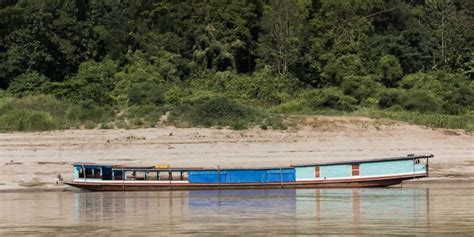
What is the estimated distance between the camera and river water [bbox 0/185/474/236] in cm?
2300

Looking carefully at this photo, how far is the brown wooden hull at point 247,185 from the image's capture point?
35.1 meters

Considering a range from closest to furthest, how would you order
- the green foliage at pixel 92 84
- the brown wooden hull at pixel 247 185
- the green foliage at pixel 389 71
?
1. the brown wooden hull at pixel 247 185
2. the green foliage at pixel 92 84
3. the green foliage at pixel 389 71

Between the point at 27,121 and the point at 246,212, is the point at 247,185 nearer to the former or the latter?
the point at 246,212

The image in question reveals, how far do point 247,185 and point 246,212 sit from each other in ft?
27.1

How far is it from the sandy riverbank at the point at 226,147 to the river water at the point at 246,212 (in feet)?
8.64

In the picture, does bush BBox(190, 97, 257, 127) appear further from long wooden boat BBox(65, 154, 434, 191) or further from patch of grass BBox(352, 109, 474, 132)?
long wooden boat BBox(65, 154, 434, 191)

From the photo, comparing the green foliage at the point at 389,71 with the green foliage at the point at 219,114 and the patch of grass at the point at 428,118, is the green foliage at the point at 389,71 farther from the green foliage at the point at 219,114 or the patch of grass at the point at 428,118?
the green foliage at the point at 219,114

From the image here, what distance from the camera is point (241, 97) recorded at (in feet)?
171

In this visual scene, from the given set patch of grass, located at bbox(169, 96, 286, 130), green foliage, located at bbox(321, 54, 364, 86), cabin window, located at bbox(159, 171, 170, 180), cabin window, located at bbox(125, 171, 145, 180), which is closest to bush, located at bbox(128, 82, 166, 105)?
patch of grass, located at bbox(169, 96, 286, 130)

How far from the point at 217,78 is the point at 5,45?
44.0 feet

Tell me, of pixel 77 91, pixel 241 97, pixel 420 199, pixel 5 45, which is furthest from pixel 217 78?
pixel 420 199

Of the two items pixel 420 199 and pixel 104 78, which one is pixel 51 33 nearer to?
pixel 104 78

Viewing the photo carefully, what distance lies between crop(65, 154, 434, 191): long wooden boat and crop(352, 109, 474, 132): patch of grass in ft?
24.2

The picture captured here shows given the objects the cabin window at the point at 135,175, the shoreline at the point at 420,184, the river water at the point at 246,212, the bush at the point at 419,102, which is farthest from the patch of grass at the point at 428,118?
the cabin window at the point at 135,175
